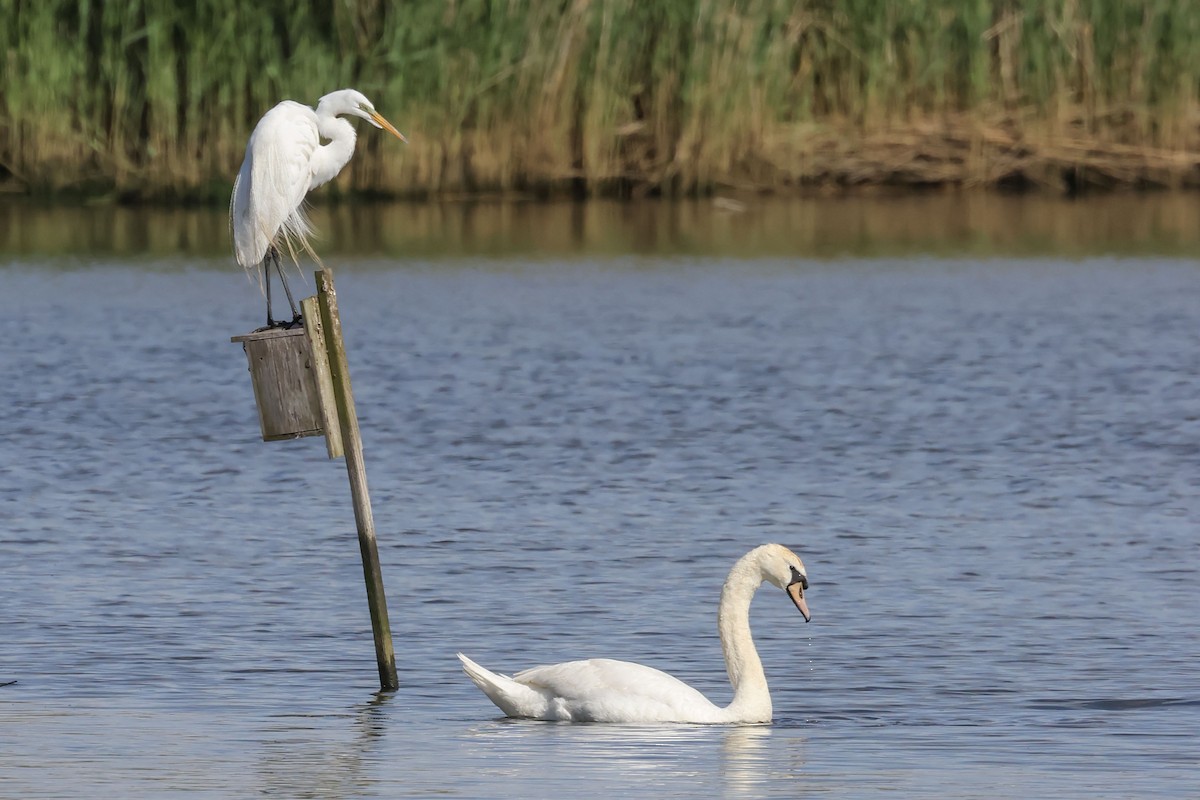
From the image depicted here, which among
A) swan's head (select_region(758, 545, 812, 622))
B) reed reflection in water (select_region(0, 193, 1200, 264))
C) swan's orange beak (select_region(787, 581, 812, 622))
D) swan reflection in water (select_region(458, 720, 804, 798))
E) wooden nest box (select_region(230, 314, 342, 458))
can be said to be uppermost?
wooden nest box (select_region(230, 314, 342, 458))

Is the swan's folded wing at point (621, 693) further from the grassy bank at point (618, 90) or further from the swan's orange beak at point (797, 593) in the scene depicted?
the grassy bank at point (618, 90)

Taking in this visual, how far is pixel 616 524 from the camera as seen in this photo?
34.4 ft

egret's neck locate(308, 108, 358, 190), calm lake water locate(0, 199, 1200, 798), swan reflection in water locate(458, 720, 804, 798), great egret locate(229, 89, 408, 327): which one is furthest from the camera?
egret's neck locate(308, 108, 358, 190)

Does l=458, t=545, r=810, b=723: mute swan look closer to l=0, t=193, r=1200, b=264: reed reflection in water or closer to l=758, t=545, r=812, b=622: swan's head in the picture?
l=758, t=545, r=812, b=622: swan's head

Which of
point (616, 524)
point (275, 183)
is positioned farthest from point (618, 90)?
point (275, 183)

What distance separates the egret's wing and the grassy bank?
12.5 m

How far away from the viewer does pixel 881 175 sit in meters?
23.7

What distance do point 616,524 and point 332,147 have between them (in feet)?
7.28

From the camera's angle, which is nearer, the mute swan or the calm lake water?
the calm lake water

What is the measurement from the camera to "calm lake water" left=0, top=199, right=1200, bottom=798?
6.90 meters

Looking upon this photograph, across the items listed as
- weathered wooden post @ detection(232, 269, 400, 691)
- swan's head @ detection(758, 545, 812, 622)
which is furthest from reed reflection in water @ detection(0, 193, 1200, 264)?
swan's head @ detection(758, 545, 812, 622)

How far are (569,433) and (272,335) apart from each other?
5.54 m

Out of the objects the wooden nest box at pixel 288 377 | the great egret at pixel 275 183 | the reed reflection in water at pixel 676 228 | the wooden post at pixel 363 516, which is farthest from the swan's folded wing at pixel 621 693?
the reed reflection in water at pixel 676 228

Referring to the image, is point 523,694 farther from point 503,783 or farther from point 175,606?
point 175,606
